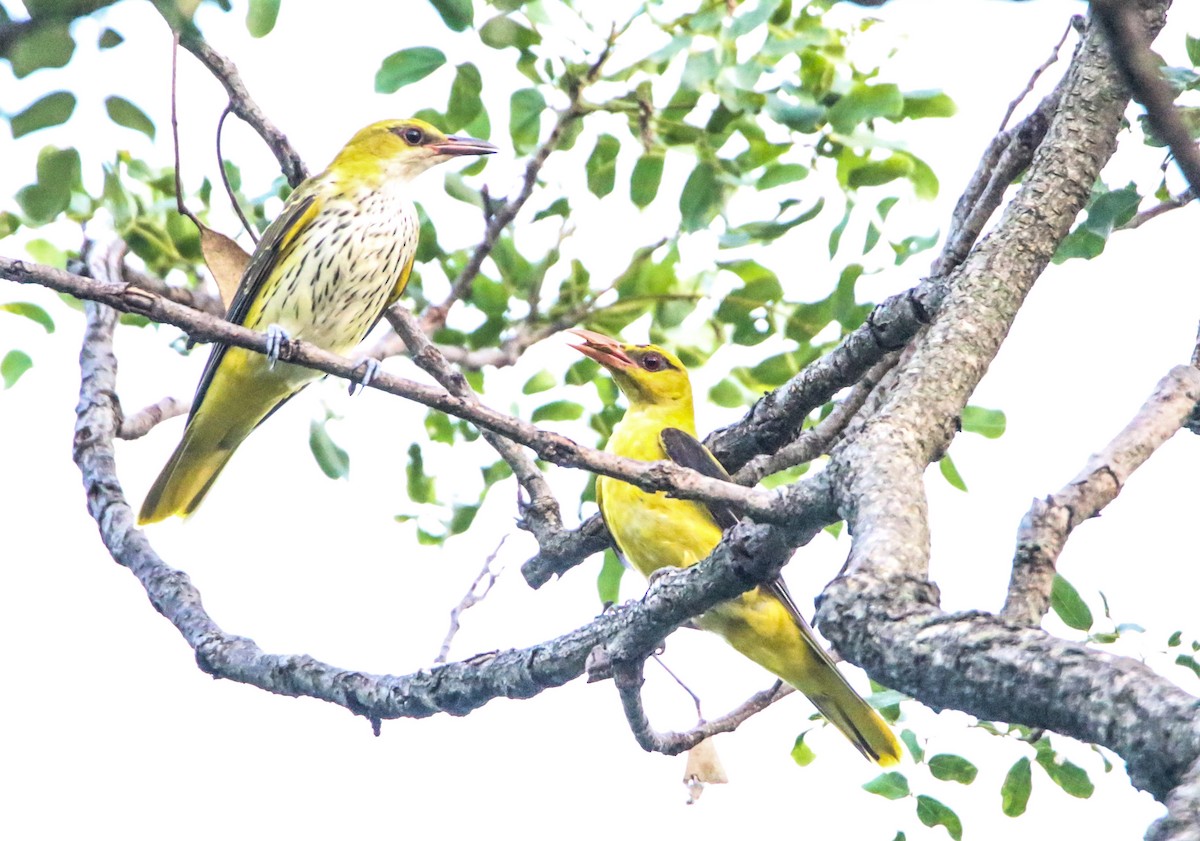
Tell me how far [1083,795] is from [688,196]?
76.0 inches

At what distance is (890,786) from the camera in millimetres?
2939

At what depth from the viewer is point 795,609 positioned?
139 inches

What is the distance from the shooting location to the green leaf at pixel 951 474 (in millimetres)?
3691

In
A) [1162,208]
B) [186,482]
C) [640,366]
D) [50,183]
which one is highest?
[186,482]

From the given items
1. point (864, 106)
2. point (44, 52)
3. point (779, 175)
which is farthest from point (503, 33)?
point (44, 52)

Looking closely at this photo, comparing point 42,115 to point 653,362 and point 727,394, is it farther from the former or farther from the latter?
point 727,394

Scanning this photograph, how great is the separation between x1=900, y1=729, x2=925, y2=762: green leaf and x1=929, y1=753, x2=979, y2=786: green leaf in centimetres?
6

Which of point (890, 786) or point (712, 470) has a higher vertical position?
point (712, 470)

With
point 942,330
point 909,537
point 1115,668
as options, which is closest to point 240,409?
point 942,330

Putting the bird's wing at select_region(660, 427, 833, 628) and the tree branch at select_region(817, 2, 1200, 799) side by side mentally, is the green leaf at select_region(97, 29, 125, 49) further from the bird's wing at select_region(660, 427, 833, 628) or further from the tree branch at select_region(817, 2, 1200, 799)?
the bird's wing at select_region(660, 427, 833, 628)

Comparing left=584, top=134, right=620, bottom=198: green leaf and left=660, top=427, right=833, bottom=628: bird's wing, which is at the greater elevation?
left=584, top=134, right=620, bottom=198: green leaf

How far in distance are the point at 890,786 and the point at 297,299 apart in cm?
257

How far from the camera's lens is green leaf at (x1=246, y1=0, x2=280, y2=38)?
219 cm

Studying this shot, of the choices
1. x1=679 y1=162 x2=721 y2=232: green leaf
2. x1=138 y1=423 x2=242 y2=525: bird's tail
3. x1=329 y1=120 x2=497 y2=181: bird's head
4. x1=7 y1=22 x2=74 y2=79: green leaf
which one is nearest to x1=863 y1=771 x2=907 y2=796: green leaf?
x1=679 y1=162 x2=721 y2=232: green leaf
